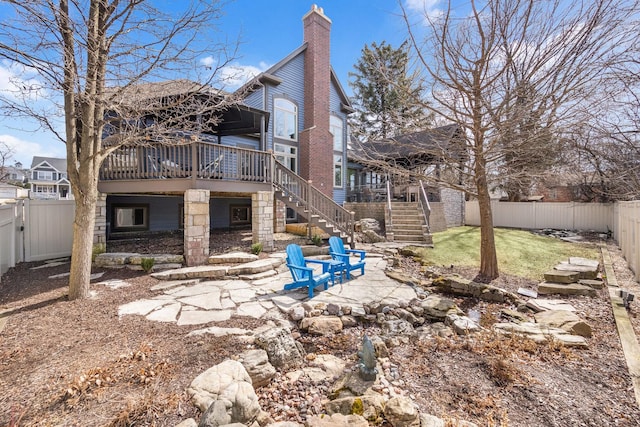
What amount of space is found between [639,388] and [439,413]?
2.22 meters

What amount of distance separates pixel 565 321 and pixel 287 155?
1104 cm

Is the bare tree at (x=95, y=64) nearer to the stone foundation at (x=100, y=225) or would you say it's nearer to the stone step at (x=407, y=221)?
the stone foundation at (x=100, y=225)

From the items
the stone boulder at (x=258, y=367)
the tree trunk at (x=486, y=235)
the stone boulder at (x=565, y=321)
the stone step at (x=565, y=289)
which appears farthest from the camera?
the tree trunk at (x=486, y=235)

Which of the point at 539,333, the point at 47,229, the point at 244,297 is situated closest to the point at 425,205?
the point at 539,333


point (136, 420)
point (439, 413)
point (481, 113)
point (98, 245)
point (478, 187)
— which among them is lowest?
point (439, 413)

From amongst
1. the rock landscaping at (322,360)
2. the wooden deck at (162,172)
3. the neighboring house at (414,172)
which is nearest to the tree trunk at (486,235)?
the neighboring house at (414,172)

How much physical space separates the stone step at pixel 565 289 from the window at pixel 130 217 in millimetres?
11799

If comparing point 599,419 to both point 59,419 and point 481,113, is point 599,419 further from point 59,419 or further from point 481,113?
point 481,113

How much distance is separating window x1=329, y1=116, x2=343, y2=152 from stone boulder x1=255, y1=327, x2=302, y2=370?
1282 centimetres

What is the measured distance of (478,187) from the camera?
6.93 m

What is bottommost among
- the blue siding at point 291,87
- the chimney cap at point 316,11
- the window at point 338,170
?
the window at point 338,170

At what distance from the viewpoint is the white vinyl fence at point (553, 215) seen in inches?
615

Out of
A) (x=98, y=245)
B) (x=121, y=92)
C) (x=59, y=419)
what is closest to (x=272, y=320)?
(x=59, y=419)

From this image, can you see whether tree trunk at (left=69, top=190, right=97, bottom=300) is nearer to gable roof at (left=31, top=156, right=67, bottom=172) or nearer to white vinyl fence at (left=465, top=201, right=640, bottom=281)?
white vinyl fence at (left=465, top=201, right=640, bottom=281)
